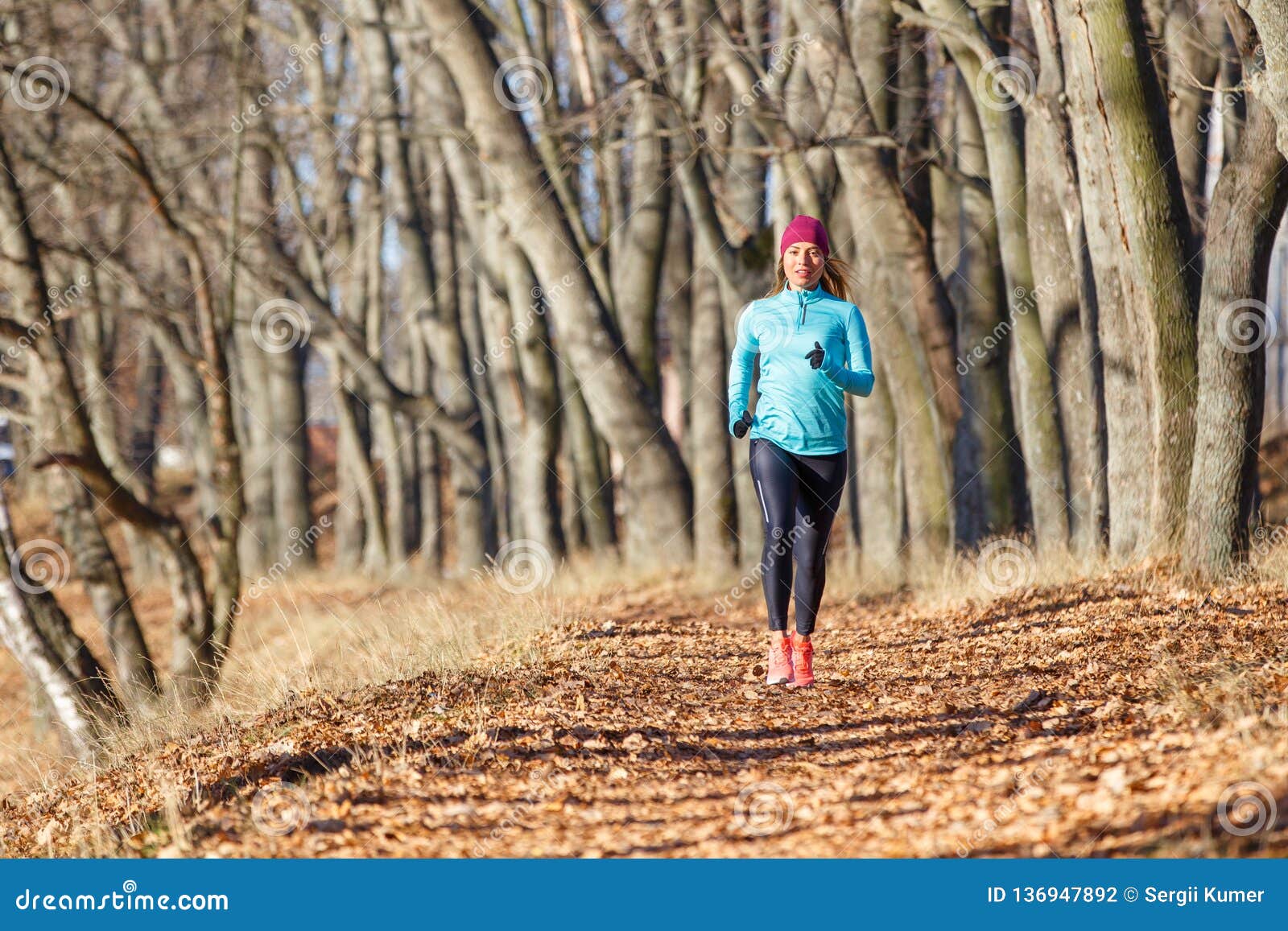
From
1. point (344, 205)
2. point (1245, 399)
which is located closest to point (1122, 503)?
point (1245, 399)

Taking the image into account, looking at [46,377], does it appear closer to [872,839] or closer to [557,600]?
[557,600]

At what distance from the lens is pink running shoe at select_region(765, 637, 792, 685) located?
256 inches

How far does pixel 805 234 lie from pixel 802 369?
0.62 metres

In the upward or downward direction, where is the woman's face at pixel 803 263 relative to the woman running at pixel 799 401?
upward

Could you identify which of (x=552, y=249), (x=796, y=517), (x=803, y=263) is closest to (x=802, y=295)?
(x=803, y=263)

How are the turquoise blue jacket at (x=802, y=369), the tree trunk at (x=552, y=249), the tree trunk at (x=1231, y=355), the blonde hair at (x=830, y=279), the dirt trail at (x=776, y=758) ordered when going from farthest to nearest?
the tree trunk at (x=552, y=249) < the tree trunk at (x=1231, y=355) < the blonde hair at (x=830, y=279) < the turquoise blue jacket at (x=802, y=369) < the dirt trail at (x=776, y=758)

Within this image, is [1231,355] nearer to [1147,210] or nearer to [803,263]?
[1147,210]

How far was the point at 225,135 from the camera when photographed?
15.5m

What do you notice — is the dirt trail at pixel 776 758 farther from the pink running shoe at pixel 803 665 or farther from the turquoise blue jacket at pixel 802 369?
the turquoise blue jacket at pixel 802 369

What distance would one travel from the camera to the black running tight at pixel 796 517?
20.4 feet

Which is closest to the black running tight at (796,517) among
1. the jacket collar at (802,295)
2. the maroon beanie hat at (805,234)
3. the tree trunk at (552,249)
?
the jacket collar at (802,295)

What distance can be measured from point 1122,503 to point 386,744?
5.28m

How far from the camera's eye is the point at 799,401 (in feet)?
20.3

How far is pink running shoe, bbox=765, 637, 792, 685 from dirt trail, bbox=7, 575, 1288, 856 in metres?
0.07
